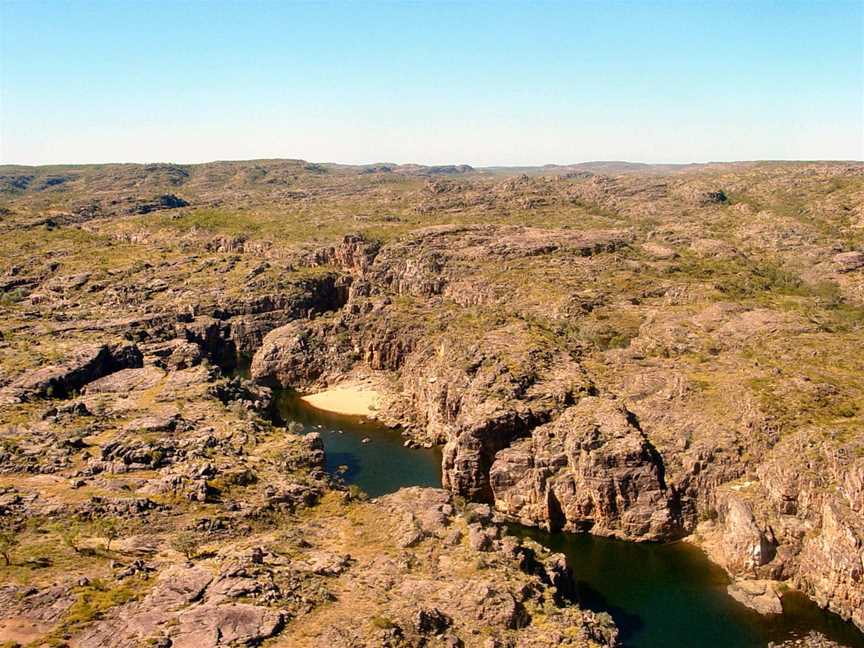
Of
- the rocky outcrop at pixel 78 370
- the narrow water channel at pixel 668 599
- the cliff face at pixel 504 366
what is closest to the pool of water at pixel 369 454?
the narrow water channel at pixel 668 599

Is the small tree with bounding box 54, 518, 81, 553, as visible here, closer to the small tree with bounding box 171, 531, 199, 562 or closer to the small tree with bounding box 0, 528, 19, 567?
the small tree with bounding box 0, 528, 19, 567

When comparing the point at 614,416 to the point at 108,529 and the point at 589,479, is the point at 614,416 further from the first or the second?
the point at 108,529

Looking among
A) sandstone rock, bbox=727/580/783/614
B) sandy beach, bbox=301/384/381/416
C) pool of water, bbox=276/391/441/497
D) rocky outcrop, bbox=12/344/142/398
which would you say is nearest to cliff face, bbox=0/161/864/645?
rocky outcrop, bbox=12/344/142/398

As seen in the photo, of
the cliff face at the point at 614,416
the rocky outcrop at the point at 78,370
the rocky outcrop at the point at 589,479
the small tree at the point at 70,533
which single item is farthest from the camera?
the rocky outcrop at the point at 78,370

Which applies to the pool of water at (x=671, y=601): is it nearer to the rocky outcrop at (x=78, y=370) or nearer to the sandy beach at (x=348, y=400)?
the sandy beach at (x=348, y=400)

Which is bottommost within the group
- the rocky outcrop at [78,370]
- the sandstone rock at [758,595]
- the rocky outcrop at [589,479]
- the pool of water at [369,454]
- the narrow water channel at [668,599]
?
the pool of water at [369,454]

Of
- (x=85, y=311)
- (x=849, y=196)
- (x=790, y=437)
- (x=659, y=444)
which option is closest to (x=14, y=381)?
(x=85, y=311)

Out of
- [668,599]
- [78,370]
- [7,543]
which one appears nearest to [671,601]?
[668,599]
